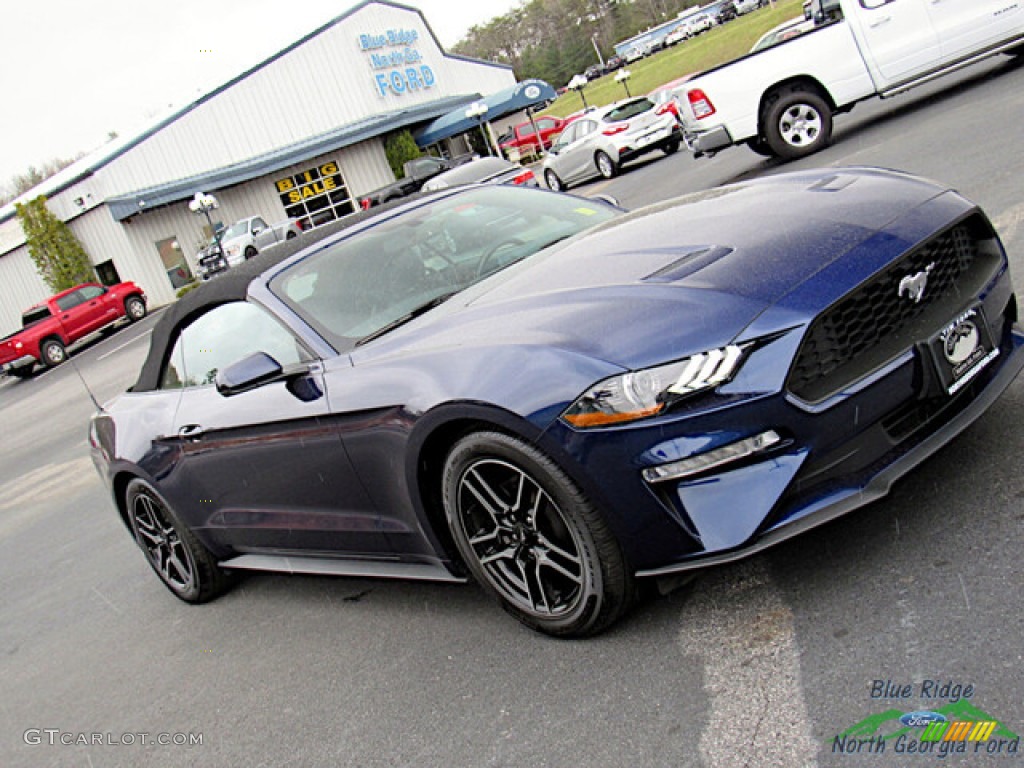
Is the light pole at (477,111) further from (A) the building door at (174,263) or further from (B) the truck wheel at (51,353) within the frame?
(B) the truck wheel at (51,353)

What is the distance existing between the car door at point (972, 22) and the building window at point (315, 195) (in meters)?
33.1

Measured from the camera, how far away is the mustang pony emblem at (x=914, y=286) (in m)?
3.07

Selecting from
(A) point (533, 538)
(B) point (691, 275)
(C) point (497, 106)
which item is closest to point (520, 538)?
(A) point (533, 538)

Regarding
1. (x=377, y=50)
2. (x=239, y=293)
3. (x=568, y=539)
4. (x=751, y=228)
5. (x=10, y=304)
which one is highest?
(x=377, y=50)

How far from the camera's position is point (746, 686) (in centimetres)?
276

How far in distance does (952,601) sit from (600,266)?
1539 mm

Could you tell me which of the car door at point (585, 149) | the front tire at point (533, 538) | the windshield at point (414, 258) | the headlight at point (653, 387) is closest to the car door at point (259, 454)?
the windshield at point (414, 258)

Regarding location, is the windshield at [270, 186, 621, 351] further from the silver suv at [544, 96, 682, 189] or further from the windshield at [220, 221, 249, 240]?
the windshield at [220, 221, 249, 240]

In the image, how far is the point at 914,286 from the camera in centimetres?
311

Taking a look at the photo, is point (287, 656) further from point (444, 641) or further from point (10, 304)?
point (10, 304)

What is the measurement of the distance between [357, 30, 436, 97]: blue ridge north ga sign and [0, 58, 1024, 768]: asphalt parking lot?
4299 centimetres

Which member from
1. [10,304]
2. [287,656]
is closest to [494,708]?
[287,656]

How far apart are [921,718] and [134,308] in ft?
107

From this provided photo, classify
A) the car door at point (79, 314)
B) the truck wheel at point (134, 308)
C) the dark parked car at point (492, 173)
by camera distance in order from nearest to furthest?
the dark parked car at point (492, 173), the car door at point (79, 314), the truck wheel at point (134, 308)
